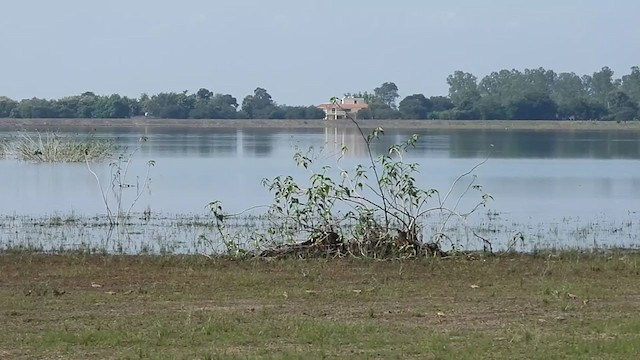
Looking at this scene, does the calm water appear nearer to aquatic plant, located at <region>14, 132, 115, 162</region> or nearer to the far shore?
aquatic plant, located at <region>14, 132, 115, 162</region>

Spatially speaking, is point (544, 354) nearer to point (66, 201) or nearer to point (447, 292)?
point (447, 292)

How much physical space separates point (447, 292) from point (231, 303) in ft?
7.44

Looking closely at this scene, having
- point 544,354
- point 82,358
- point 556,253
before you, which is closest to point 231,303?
point 82,358

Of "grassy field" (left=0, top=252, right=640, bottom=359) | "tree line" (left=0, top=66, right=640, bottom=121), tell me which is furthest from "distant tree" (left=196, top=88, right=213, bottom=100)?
"grassy field" (left=0, top=252, right=640, bottom=359)

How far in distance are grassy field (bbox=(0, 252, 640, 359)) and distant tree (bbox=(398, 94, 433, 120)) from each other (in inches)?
4175

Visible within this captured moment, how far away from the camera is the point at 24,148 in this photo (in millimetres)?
43438

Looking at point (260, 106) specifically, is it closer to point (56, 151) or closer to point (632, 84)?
point (632, 84)

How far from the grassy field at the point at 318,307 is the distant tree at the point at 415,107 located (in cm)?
10604

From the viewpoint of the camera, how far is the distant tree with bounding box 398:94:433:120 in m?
123

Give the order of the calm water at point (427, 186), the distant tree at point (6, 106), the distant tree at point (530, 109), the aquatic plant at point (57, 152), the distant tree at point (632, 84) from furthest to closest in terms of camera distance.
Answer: the distant tree at point (632, 84) → the distant tree at point (530, 109) → the distant tree at point (6, 106) → the aquatic plant at point (57, 152) → the calm water at point (427, 186)

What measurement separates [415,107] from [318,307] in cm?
11514

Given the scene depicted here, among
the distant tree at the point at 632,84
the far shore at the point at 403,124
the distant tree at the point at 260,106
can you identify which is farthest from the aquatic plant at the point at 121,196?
the distant tree at the point at 632,84

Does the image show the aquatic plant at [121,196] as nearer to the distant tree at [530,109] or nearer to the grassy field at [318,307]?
the grassy field at [318,307]

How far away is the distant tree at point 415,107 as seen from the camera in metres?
123
